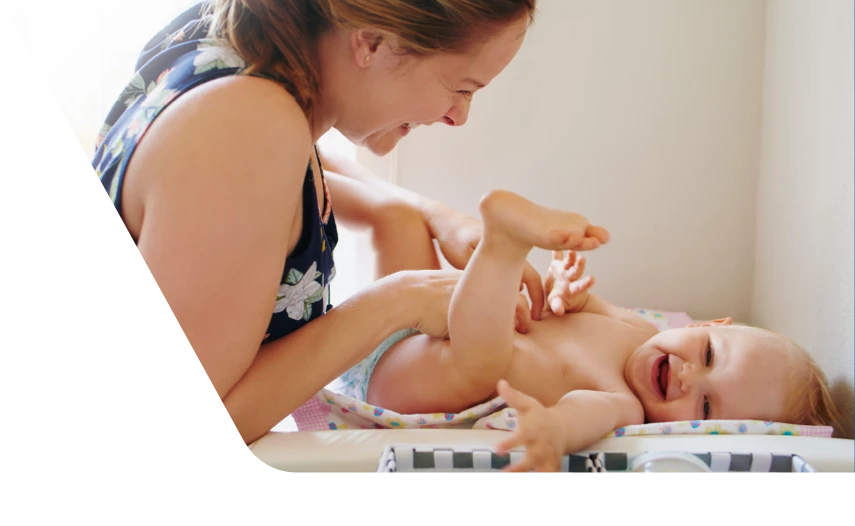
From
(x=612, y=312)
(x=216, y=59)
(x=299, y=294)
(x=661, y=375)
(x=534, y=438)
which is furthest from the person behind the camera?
(x=612, y=312)

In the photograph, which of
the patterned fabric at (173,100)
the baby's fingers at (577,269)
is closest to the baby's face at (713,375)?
the baby's fingers at (577,269)

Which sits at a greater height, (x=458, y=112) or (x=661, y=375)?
(x=458, y=112)

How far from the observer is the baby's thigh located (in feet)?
2.00

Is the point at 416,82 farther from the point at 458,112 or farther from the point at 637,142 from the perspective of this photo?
the point at 637,142

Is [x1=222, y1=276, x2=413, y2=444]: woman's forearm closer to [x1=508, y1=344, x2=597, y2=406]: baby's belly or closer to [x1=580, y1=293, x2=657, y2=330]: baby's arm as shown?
[x1=508, y1=344, x2=597, y2=406]: baby's belly

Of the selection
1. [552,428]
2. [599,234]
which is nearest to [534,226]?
[599,234]

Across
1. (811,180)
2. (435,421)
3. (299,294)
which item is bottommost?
(435,421)

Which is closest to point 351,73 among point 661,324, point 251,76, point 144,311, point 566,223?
point 251,76

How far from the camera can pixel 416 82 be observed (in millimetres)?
482

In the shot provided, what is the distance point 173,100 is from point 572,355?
0.42 m

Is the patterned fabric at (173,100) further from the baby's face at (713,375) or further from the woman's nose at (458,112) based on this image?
the baby's face at (713,375)

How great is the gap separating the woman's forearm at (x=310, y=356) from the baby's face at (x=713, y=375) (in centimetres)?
24

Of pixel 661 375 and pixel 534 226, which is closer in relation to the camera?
pixel 534 226

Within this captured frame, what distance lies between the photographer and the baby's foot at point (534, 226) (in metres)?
0.42
